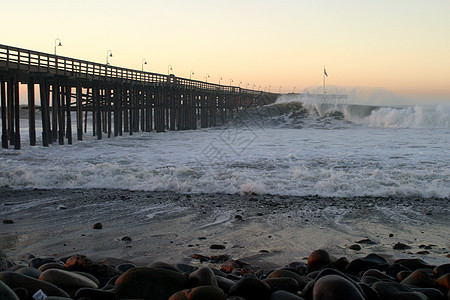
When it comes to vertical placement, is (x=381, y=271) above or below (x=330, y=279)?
below

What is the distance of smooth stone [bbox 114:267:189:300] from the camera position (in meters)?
3.35

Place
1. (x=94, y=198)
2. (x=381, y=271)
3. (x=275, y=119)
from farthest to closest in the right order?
(x=275, y=119) → (x=94, y=198) → (x=381, y=271)

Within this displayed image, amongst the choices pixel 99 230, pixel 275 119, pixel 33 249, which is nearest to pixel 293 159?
pixel 99 230

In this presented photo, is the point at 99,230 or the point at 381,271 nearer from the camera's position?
the point at 381,271

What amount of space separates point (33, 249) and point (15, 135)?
15.7 metres

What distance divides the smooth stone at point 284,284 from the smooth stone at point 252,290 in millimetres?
274

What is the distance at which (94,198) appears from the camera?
9969 mm

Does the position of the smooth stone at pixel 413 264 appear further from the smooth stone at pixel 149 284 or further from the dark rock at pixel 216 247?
the smooth stone at pixel 149 284

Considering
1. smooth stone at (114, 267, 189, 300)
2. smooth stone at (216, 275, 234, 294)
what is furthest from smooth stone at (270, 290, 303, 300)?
smooth stone at (114, 267, 189, 300)

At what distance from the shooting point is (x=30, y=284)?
3.32 metres

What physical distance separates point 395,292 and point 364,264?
1.27 meters

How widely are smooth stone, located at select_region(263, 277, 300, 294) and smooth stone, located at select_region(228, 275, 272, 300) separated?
27 cm

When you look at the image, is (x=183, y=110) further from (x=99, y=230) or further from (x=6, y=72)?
(x=99, y=230)

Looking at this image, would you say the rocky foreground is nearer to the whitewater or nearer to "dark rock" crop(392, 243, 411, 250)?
"dark rock" crop(392, 243, 411, 250)
